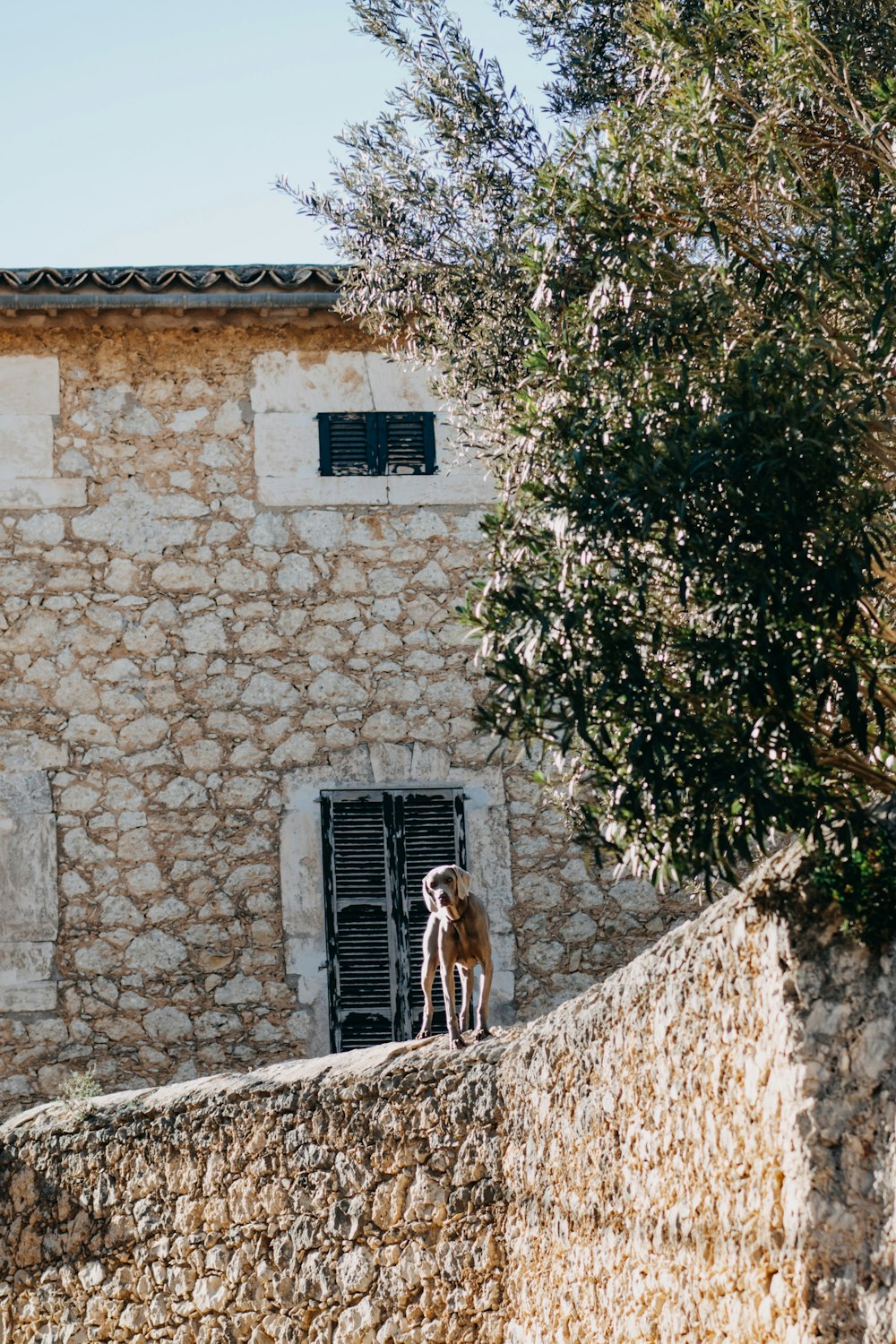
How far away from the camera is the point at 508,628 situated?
486 centimetres

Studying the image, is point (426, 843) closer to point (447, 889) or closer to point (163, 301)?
point (447, 889)

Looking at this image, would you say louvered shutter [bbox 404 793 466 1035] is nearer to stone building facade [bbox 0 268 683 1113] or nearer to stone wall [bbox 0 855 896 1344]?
stone building facade [bbox 0 268 683 1113]

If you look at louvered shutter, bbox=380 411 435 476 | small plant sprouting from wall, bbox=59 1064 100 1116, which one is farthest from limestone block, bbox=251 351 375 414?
small plant sprouting from wall, bbox=59 1064 100 1116

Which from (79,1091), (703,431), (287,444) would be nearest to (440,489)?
(287,444)

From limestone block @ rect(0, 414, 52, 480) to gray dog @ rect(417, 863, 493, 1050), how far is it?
4219mm

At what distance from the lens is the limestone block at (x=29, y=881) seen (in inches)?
375

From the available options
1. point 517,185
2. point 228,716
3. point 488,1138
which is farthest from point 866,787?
point 228,716

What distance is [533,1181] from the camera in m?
6.54

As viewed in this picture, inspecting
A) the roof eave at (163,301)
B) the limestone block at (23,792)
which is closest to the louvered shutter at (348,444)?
the roof eave at (163,301)

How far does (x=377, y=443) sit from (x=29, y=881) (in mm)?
3367

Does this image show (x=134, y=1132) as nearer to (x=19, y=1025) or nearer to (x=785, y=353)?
(x=19, y=1025)

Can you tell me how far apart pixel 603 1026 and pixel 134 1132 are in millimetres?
3022

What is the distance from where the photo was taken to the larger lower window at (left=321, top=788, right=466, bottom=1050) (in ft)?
31.4

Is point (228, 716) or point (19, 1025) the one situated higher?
point (228, 716)
